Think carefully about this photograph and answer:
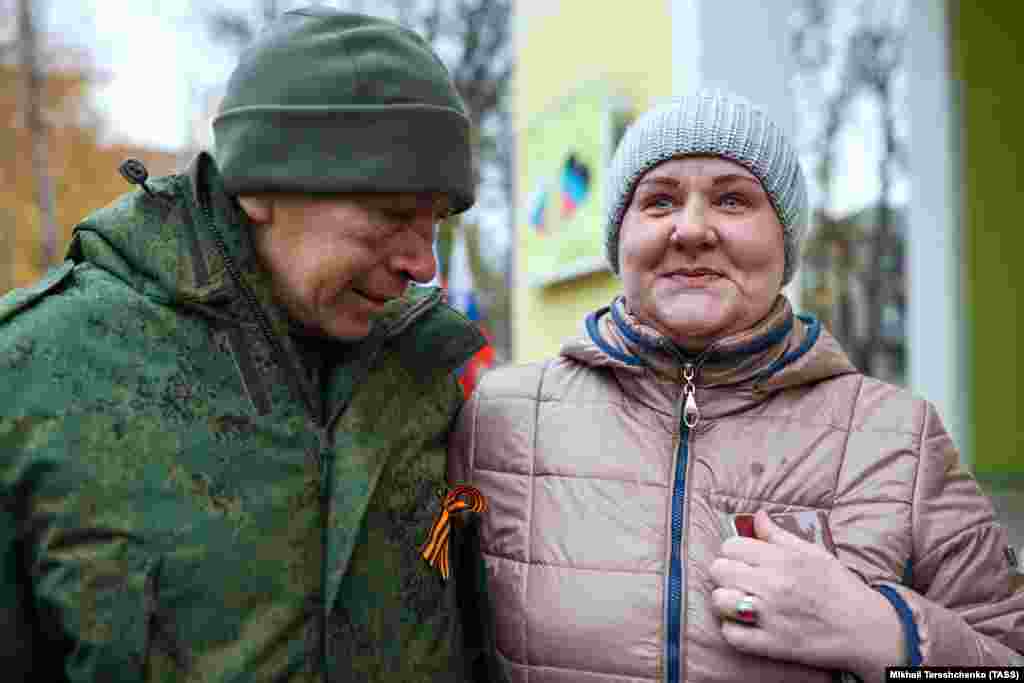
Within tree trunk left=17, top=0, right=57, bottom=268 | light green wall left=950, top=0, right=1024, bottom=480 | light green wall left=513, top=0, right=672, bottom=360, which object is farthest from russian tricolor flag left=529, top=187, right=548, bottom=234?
tree trunk left=17, top=0, right=57, bottom=268

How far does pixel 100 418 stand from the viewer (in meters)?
1.44

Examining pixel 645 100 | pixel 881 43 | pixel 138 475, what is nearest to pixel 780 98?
pixel 645 100

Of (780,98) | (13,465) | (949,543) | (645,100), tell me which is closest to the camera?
(13,465)

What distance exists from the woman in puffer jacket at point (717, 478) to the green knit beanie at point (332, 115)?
2.03 ft

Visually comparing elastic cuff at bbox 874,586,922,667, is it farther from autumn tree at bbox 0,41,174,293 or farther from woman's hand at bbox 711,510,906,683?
autumn tree at bbox 0,41,174,293

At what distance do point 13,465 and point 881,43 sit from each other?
14.7 m

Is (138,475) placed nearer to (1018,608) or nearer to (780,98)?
(1018,608)

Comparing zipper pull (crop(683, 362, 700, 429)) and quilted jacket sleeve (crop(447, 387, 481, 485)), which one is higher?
zipper pull (crop(683, 362, 700, 429))

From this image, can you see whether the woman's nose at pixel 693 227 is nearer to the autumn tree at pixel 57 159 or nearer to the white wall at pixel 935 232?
the white wall at pixel 935 232

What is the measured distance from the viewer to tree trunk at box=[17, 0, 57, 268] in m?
16.7

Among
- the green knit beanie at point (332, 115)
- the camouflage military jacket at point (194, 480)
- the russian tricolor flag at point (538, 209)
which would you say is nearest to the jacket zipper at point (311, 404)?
the camouflage military jacket at point (194, 480)

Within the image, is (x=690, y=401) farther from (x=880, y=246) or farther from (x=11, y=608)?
(x=880, y=246)

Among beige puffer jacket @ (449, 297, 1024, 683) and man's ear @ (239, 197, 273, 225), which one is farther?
beige puffer jacket @ (449, 297, 1024, 683)

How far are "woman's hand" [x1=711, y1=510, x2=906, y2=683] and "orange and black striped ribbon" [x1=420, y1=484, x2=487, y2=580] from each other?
1.65ft
